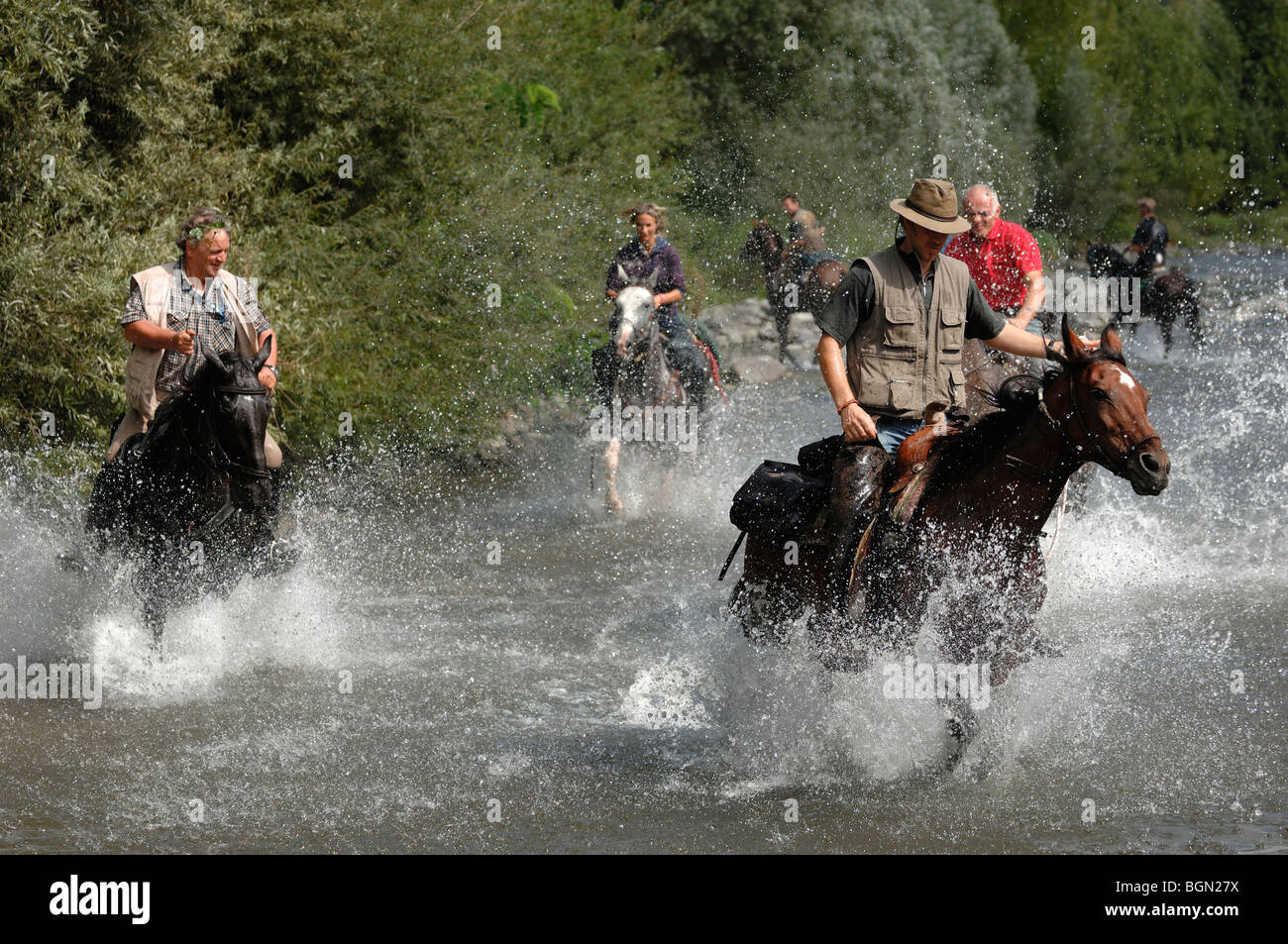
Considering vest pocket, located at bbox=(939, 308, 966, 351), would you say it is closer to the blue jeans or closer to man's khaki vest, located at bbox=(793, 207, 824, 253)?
the blue jeans

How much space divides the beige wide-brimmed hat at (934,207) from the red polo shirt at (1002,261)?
3.88 meters

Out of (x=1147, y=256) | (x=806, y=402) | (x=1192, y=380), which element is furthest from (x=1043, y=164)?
(x=806, y=402)

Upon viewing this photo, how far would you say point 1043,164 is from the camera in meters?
45.8

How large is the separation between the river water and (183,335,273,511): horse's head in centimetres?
Result: 104

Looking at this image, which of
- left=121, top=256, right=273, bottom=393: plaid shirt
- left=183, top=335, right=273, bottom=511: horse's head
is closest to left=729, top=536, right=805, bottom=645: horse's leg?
left=183, top=335, right=273, bottom=511: horse's head

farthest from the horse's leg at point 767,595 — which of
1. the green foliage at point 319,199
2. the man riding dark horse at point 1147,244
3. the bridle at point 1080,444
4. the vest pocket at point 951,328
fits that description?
the man riding dark horse at point 1147,244

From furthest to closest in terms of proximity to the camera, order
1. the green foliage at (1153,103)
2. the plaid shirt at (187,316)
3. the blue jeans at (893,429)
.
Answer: the green foliage at (1153,103), the plaid shirt at (187,316), the blue jeans at (893,429)

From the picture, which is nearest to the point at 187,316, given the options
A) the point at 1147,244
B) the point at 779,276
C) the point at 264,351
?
the point at 264,351

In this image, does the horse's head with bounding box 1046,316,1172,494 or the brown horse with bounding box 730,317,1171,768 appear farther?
the brown horse with bounding box 730,317,1171,768

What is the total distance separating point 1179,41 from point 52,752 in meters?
59.9

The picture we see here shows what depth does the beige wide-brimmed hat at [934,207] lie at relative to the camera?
24.5 ft

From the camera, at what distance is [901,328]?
7.59 meters

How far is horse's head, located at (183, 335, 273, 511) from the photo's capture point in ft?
30.5

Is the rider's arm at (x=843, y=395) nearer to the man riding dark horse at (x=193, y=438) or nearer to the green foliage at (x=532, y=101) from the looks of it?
the man riding dark horse at (x=193, y=438)
